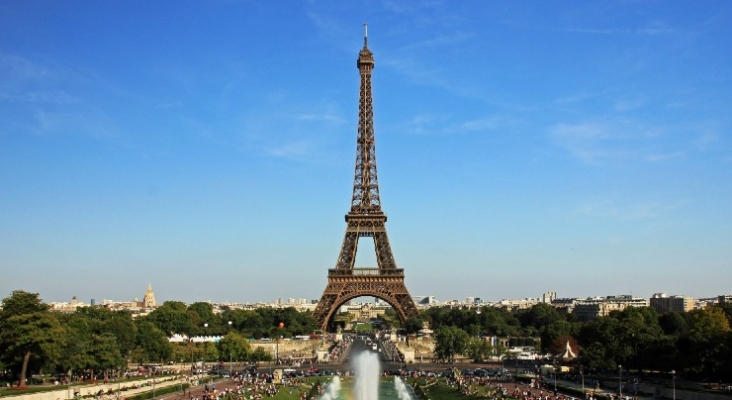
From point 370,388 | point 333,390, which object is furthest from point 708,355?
point 333,390

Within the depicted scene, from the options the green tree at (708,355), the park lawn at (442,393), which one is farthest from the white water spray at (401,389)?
the green tree at (708,355)

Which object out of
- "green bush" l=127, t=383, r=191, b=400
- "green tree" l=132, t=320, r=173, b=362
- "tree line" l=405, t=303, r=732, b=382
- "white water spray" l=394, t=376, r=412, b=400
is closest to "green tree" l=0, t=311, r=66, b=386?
"green bush" l=127, t=383, r=191, b=400

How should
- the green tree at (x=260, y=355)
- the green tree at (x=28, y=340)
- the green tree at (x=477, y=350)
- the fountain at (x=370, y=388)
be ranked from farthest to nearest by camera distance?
A: the green tree at (x=477, y=350) < the green tree at (x=260, y=355) < the fountain at (x=370, y=388) < the green tree at (x=28, y=340)

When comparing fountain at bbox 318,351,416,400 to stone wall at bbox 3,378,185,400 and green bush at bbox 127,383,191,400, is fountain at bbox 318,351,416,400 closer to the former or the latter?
green bush at bbox 127,383,191,400

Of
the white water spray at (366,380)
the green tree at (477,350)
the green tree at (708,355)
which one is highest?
the green tree at (708,355)

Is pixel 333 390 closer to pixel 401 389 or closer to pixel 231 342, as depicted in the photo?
pixel 401 389

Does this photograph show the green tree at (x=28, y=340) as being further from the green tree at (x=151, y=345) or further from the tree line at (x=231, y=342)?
the green tree at (x=151, y=345)

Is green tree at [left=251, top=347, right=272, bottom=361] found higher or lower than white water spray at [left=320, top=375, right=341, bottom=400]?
higher
